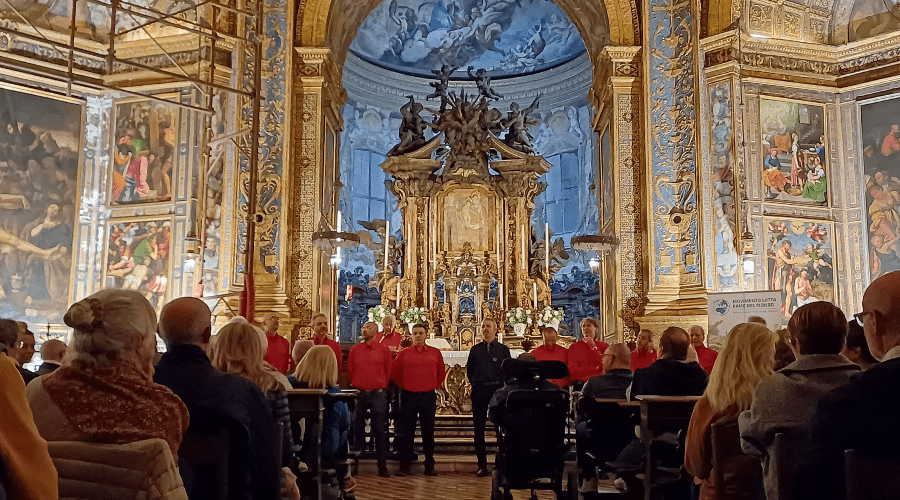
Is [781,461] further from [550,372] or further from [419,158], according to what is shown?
[419,158]

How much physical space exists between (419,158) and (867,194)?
789 centimetres

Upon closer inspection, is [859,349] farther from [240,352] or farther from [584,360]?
[584,360]

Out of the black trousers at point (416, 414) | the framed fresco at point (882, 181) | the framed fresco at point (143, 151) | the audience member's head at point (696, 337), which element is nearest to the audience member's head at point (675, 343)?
the black trousers at point (416, 414)

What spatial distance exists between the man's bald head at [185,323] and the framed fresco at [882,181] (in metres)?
11.7

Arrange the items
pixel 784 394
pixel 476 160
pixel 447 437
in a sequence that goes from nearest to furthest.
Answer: pixel 784 394
pixel 447 437
pixel 476 160

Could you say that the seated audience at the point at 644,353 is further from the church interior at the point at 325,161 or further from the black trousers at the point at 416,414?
the church interior at the point at 325,161

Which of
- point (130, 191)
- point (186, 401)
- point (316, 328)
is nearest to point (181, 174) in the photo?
point (130, 191)

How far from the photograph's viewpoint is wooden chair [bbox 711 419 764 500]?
3.81 m

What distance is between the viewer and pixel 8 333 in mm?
4805

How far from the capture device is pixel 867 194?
12.8 m

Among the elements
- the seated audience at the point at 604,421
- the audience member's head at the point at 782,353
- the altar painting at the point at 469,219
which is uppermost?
the altar painting at the point at 469,219

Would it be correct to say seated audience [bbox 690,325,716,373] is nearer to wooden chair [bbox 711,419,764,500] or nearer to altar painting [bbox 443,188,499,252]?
wooden chair [bbox 711,419,764,500]

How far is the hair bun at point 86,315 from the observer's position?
7.95ft

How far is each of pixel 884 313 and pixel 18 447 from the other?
8.36 ft
